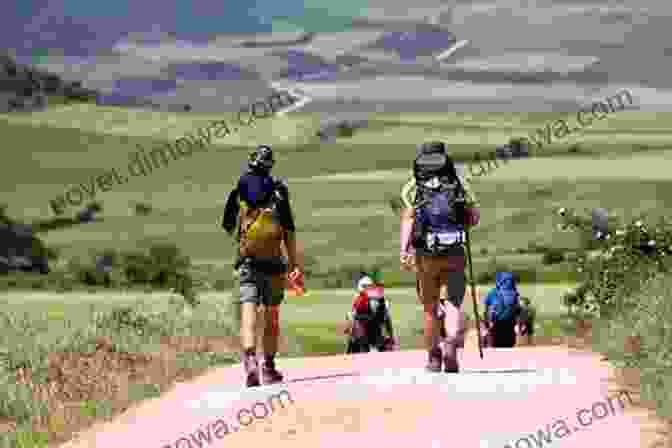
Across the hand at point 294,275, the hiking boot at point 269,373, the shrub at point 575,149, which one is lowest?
the hiking boot at point 269,373

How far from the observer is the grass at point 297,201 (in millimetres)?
17734

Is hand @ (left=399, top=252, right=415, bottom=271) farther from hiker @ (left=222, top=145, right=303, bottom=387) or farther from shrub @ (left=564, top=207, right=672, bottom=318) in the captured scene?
shrub @ (left=564, top=207, right=672, bottom=318)

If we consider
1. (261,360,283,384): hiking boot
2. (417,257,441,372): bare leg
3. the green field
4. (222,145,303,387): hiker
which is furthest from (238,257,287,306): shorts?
the green field

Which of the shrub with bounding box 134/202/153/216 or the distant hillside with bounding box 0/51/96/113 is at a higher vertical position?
the distant hillside with bounding box 0/51/96/113

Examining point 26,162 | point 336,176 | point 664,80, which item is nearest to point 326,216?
point 336,176

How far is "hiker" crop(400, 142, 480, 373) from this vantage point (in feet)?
46.5

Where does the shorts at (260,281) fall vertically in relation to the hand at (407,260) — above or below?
below

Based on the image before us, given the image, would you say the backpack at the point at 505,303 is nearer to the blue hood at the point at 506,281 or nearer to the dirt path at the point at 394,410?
the blue hood at the point at 506,281

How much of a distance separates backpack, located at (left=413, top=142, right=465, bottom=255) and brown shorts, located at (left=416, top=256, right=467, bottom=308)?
0.09 metres

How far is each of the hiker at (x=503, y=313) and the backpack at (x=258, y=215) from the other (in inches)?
229

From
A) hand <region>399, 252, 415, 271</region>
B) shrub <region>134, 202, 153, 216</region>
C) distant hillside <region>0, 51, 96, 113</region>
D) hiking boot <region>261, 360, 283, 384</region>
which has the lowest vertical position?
hiking boot <region>261, 360, 283, 384</region>

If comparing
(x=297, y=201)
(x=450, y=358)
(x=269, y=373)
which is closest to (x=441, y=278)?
(x=450, y=358)

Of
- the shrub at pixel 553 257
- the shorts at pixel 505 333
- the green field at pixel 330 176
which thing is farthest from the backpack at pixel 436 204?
the shrub at pixel 553 257

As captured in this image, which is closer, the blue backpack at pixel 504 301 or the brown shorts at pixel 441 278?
the brown shorts at pixel 441 278
